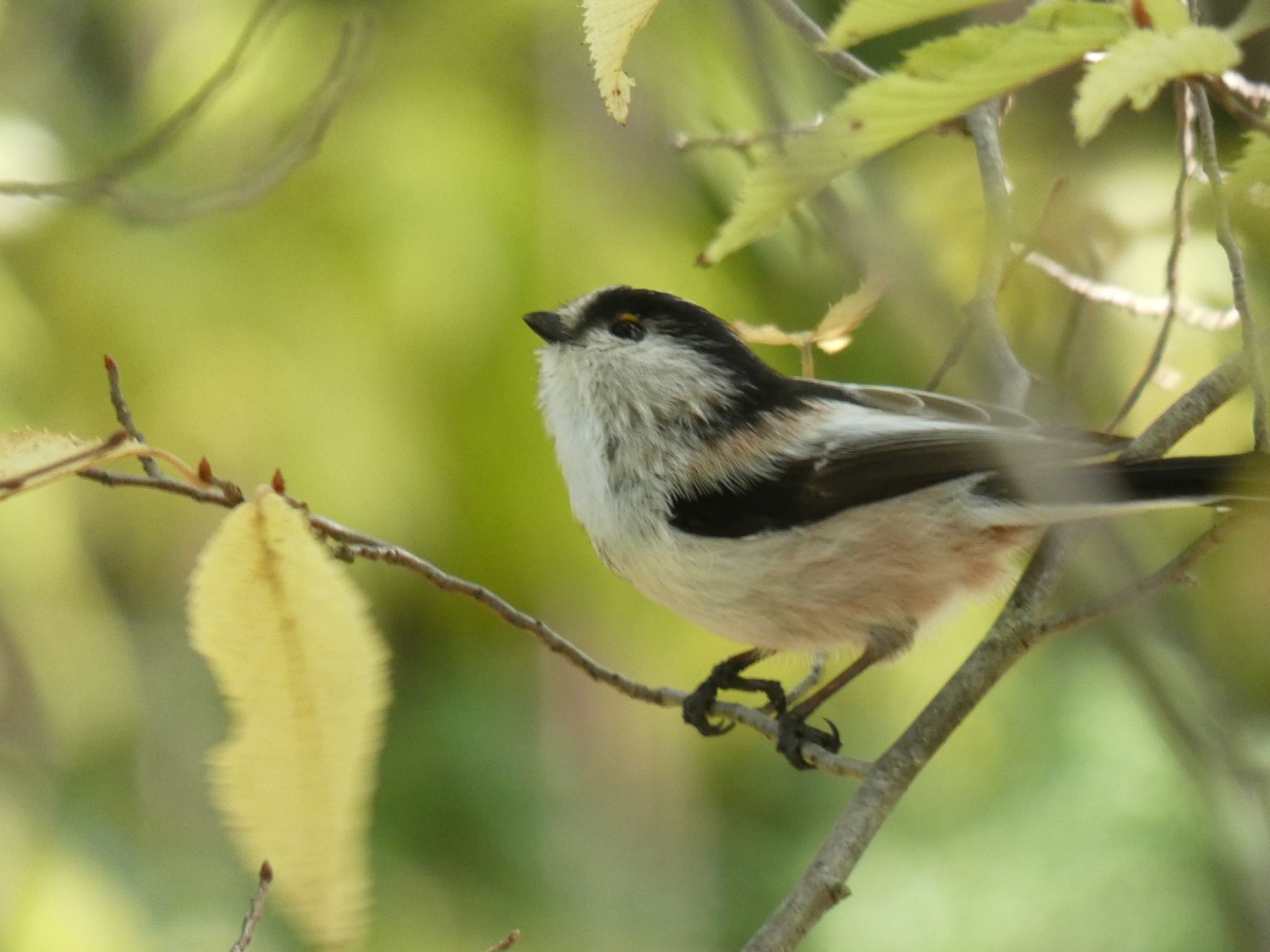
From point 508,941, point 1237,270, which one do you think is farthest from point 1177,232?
point 508,941

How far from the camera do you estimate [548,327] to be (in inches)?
98.7

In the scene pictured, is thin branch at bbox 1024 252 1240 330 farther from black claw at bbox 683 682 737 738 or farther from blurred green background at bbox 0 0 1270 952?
black claw at bbox 683 682 737 738

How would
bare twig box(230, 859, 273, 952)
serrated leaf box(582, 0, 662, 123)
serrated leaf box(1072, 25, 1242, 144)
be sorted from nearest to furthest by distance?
serrated leaf box(1072, 25, 1242, 144), serrated leaf box(582, 0, 662, 123), bare twig box(230, 859, 273, 952)

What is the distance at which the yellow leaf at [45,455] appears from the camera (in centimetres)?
111

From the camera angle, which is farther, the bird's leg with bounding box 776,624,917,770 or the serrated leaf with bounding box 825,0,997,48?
the bird's leg with bounding box 776,624,917,770

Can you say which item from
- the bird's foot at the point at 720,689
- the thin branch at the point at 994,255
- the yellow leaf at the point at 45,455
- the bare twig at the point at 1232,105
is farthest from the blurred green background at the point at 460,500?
the yellow leaf at the point at 45,455

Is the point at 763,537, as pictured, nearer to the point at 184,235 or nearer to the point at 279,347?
the point at 279,347

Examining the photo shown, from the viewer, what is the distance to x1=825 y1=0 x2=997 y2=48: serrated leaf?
42.8 inches

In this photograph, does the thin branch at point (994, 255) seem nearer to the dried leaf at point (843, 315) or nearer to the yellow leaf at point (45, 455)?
the dried leaf at point (843, 315)

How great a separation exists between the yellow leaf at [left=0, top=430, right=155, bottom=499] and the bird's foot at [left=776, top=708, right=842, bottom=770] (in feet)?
4.23

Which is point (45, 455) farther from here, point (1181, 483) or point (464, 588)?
point (1181, 483)

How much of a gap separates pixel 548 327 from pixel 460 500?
5.86ft

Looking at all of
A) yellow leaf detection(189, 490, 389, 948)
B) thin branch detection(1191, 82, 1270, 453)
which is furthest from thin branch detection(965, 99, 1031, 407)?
yellow leaf detection(189, 490, 389, 948)

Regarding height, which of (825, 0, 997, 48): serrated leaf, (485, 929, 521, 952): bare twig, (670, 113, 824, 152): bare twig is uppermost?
(670, 113, 824, 152): bare twig
